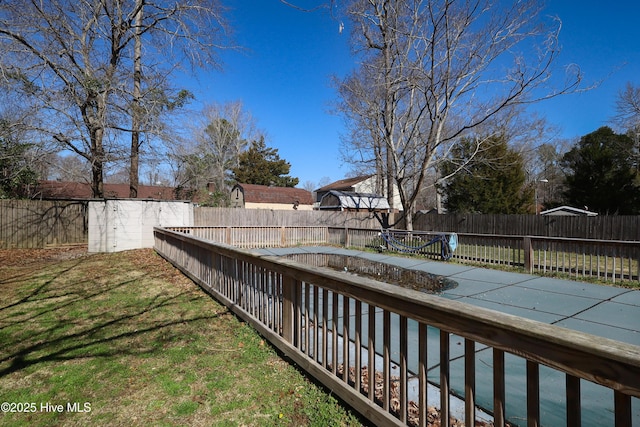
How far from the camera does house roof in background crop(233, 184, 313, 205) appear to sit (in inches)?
1134

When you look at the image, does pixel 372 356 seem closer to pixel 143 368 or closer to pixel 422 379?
pixel 422 379

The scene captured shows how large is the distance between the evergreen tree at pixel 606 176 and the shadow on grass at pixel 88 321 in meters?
24.1

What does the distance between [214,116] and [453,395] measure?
106 ft

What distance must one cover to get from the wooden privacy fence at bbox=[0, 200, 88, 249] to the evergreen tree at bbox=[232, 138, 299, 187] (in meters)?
22.0

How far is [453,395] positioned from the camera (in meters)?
2.35

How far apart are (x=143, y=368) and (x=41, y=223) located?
37.9 ft

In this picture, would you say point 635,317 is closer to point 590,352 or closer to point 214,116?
point 590,352

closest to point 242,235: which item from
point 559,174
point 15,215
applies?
point 15,215

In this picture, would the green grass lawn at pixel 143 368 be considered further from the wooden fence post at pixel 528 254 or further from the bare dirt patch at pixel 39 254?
the wooden fence post at pixel 528 254

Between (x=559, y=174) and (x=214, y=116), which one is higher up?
(x=214, y=116)

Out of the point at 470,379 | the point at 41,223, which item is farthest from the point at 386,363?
the point at 41,223

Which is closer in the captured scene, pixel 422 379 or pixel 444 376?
pixel 444 376

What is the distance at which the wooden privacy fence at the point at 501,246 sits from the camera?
6910 mm

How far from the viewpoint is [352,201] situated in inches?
886
